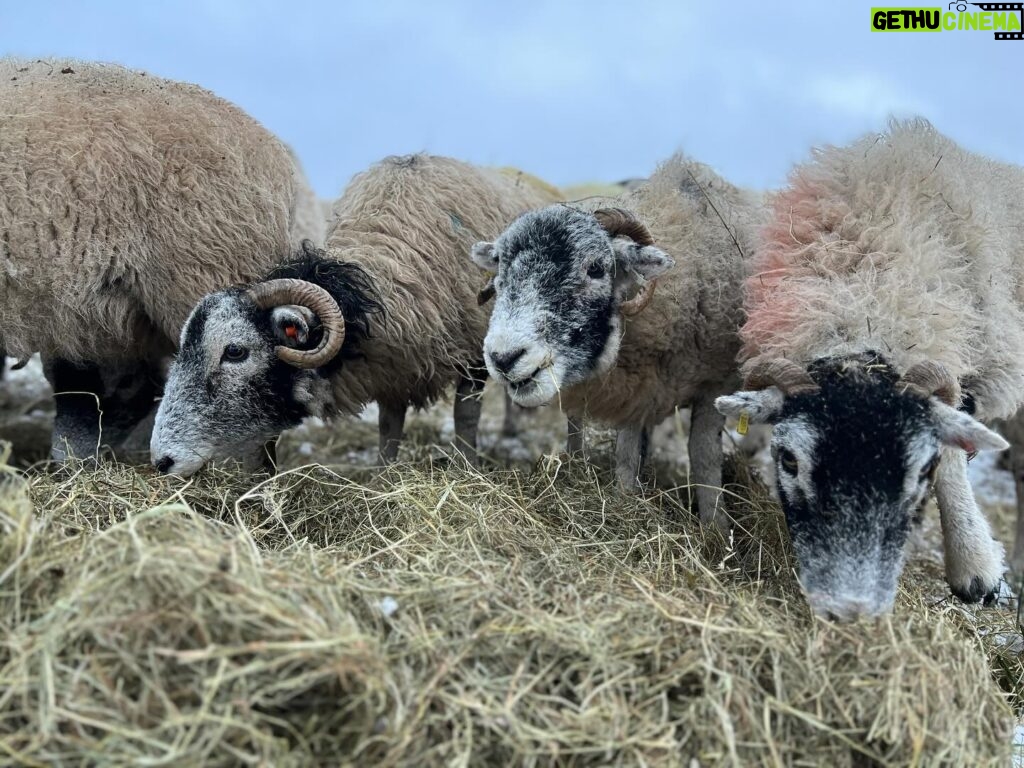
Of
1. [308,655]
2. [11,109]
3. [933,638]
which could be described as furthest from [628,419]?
[11,109]

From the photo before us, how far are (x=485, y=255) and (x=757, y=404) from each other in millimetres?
1919

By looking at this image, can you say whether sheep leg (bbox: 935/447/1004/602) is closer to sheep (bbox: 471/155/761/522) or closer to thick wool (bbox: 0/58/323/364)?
sheep (bbox: 471/155/761/522)

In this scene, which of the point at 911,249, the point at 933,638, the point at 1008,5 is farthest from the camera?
the point at 1008,5

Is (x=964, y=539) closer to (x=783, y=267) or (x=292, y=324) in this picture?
(x=783, y=267)

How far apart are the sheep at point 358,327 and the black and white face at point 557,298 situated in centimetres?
83

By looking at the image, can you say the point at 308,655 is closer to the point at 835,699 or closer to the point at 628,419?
the point at 835,699

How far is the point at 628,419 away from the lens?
5348 mm

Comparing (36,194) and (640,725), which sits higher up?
(36,194)

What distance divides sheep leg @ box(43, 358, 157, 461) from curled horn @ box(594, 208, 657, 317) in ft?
10.6

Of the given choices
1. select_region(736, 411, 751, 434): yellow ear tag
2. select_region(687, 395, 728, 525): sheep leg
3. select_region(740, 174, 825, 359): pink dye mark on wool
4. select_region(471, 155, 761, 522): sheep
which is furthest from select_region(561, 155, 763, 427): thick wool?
select_region(736, 411, 751, 434): yellow ear tag

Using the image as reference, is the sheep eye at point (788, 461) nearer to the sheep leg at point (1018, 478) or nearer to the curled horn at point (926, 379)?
the curled horn at point (926, 379)

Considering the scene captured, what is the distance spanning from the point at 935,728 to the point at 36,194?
5117mm

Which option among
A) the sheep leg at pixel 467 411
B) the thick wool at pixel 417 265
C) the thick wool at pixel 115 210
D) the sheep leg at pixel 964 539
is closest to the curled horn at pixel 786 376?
the sheep leg at pixel 964 539

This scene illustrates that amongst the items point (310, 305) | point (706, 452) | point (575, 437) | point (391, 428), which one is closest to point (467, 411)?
point (391, 428)
